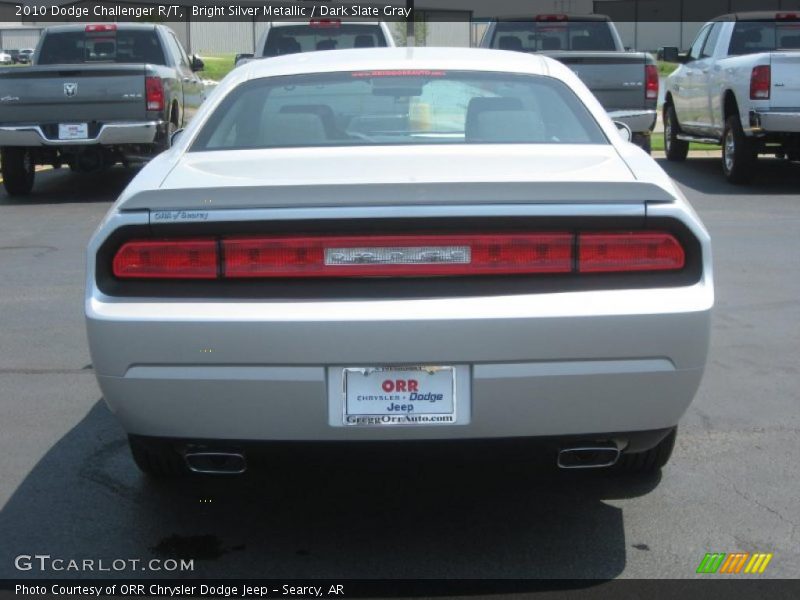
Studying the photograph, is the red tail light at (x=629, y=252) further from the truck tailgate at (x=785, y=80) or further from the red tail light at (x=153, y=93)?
the red tail light at (x=153, y=93)

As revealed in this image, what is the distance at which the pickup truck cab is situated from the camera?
17.4m

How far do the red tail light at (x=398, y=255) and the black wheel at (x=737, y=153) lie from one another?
10.5m

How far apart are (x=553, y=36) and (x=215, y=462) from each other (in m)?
14.1

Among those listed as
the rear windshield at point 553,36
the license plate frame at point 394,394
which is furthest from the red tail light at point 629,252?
the rear windshield at point 553,36

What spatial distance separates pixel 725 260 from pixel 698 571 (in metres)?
5.87

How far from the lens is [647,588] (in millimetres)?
3895

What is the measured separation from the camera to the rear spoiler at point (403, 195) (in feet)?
12.3

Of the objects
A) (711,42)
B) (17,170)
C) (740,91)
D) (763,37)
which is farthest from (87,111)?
(763,37)

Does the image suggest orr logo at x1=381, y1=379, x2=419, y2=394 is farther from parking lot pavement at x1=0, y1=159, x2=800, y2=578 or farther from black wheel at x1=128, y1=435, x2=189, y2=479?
black wheel at x1=128, y1=435, x2=189, y2=479

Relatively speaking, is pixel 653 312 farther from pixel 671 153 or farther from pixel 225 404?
pixel 671 153

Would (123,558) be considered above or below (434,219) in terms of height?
below

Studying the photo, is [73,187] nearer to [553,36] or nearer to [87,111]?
[87,111]

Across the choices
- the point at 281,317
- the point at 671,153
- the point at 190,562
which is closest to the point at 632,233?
the point at 281,317

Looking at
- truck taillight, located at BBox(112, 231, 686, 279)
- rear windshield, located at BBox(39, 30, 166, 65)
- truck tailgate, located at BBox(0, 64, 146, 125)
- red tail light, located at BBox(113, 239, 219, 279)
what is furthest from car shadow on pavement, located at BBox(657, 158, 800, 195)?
red tail light, located at BBox(113, 239, 219, 279)
